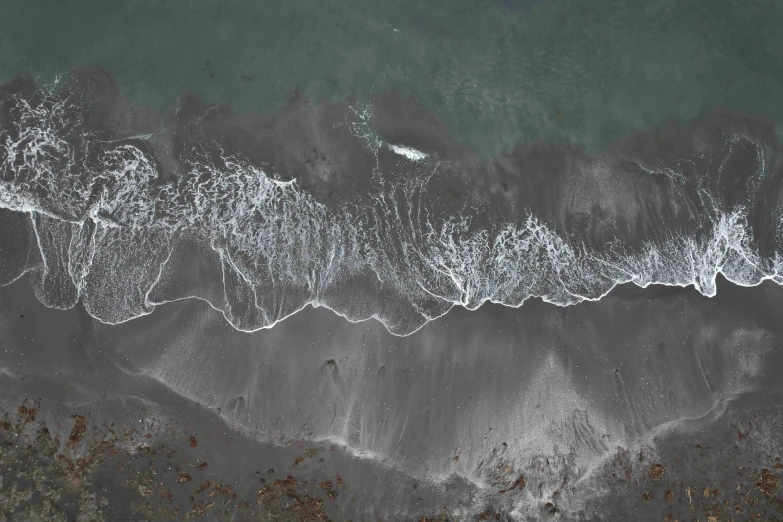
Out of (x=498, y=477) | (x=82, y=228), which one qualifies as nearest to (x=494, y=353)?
(x=498, y=477)

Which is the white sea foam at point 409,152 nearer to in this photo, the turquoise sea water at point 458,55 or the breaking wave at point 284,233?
the breaking wave at point 284,233

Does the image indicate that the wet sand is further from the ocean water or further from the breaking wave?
the breaking wave

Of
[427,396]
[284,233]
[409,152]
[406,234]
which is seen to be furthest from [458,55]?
[427,396]

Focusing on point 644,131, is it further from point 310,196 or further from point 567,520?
point 567,520

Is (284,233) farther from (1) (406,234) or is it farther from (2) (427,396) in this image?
(2) (427,396)

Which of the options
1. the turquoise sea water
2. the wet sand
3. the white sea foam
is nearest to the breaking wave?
the white sea foam

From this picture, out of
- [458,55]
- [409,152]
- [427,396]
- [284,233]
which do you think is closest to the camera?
[427,396]

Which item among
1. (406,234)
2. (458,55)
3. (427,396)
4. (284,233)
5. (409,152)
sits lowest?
(427,396)
